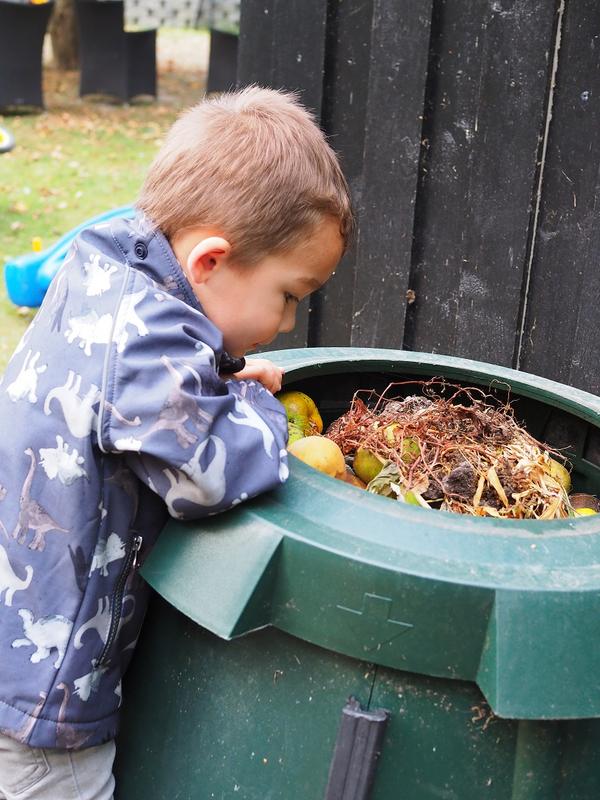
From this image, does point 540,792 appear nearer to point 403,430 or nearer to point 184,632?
point 184,632

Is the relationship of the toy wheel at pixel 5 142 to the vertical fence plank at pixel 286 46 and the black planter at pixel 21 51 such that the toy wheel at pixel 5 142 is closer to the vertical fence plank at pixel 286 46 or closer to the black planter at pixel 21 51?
the black planter at pixel 21 51

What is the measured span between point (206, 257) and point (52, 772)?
0.87 metres

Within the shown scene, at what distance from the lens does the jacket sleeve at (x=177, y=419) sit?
1.38 m

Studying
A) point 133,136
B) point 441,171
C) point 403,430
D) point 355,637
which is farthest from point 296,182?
point 133,136

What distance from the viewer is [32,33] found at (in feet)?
33.8

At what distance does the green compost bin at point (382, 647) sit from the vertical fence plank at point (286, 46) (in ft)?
7.21

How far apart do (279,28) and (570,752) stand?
9.00 feet

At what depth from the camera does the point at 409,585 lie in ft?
4.27

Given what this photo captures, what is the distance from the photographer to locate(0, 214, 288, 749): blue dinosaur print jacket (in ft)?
4.60

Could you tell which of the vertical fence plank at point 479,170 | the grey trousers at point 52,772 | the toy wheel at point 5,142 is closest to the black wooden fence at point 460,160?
the vertical fence plank at point 479,170

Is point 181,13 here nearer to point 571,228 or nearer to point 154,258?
point 571,228

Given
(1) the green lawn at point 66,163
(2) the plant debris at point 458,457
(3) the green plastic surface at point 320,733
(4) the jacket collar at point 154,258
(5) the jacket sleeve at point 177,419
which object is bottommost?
(1) the green lawn at point 66,163

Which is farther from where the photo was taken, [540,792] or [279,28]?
[279,28]

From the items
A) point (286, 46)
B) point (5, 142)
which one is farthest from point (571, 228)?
point (5, 142)
